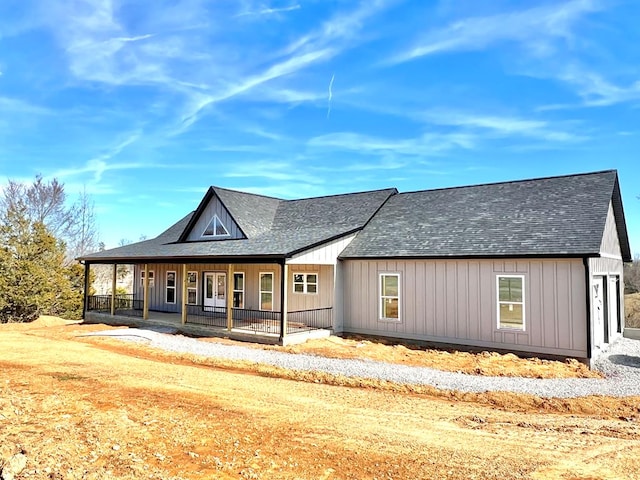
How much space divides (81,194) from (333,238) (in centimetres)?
3726

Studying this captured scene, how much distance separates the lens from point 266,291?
18.7 metres

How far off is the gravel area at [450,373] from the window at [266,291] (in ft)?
13.5

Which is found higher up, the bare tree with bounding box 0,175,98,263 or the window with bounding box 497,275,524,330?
the bare tree with bounding box 0,175,98,263

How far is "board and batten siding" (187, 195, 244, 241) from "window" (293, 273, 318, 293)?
12.3 ft

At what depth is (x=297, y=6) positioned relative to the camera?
44.8ft

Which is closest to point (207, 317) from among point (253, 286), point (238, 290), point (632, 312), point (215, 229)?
point (238, 290)

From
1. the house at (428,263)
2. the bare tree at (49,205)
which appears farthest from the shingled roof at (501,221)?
the bare tree at (49,205)

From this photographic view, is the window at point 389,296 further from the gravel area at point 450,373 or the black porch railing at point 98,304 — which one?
the black porch railing at point 98,304

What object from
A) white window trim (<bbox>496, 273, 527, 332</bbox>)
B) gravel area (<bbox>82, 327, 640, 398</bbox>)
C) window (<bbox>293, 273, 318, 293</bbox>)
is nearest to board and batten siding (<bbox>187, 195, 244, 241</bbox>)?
window (<bbox>293, 273, 318, 293</bbox>)

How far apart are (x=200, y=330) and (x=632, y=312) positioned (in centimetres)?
2811

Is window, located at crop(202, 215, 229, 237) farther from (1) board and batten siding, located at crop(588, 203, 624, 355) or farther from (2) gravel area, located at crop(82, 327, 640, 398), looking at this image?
(1) board and batten siding, located at crop(588, 203, 624, 355)

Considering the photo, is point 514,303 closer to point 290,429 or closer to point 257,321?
point 290,429

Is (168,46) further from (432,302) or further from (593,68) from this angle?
(593,68)

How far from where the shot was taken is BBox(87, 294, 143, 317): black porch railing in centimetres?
2189
